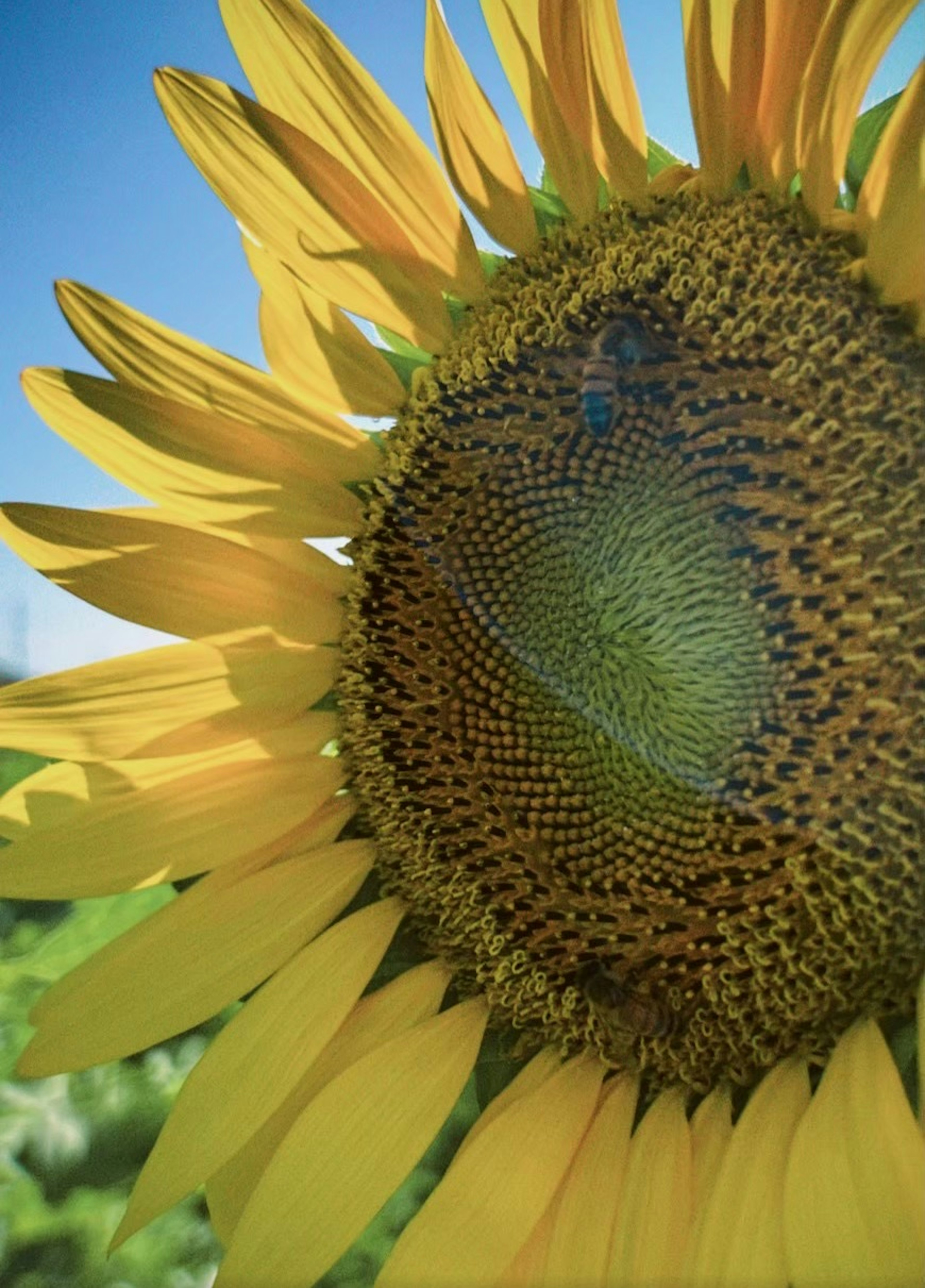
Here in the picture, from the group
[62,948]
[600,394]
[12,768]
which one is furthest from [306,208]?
[62,948]

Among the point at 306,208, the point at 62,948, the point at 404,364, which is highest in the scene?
the point at 306,208

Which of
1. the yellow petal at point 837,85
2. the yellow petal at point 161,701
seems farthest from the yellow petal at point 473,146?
the yellow petal at point 161,701

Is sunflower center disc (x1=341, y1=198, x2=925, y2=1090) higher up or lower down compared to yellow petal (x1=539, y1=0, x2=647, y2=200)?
lower down

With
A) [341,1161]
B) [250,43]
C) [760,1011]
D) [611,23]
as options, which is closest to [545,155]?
[611,23]

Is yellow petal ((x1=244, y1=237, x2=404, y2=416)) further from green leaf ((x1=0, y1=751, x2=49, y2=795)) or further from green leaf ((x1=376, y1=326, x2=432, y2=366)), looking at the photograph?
green leaf ((x1=0, y1=751, x2=49, y2=795))

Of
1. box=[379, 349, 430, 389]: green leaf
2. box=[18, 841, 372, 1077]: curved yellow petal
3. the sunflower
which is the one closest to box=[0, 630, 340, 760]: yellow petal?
the sunflower

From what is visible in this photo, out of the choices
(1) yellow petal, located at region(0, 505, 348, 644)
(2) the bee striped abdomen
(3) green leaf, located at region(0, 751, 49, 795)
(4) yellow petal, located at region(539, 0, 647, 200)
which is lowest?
(3) green leaf, located at region(0, 751, 49, 795)

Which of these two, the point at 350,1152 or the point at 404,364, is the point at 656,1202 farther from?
the point at 404,364

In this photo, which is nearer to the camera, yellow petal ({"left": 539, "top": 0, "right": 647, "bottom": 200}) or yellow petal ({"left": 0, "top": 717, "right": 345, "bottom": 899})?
yellow petal ({"left": 539, "top": 0, "right": 647, "bottom": 200})

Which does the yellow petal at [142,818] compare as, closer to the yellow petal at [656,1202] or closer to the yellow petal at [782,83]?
the yellow petal at [656,1202]
